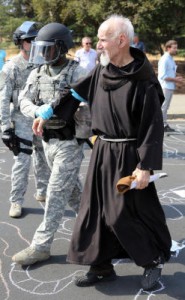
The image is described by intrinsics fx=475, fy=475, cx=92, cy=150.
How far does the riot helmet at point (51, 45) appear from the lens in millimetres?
3473

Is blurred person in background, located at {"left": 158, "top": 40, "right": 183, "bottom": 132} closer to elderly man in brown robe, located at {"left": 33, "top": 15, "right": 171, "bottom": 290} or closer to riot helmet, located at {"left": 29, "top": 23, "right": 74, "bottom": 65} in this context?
riot helmet, located at {"left": 29, "top": 23, "right": 74, "bottom": 65}

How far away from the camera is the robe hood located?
287cm

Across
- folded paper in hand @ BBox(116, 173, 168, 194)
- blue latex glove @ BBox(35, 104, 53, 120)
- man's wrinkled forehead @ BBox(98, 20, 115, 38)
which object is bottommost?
folded paper in hand @ BBox(116, 173, 168, 194)

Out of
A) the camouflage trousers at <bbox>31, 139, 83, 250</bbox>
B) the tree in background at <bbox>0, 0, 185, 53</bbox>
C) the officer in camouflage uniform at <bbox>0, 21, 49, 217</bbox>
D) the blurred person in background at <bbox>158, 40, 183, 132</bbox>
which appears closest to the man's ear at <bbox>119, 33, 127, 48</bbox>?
the camouflage trousers at <bbox>31, 139, 83, 250</bbox>

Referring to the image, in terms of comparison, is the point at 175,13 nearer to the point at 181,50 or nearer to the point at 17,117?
the point at 181,50

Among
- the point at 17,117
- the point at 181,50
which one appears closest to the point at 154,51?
the point at 181,50

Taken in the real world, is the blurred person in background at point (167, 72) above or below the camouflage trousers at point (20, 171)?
above

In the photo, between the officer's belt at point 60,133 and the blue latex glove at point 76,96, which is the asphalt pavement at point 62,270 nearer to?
the officer's belt at point 60,133

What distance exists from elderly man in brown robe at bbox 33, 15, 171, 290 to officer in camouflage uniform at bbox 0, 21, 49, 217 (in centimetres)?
116

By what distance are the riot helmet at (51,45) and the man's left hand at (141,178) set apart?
1131 millimetres

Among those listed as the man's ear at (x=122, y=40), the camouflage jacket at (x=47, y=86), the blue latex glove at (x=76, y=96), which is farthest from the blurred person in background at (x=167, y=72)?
the man's ear at (x=122, y=40)

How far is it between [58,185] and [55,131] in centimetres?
40

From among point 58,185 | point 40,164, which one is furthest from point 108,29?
point 40,164

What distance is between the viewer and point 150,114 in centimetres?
288
